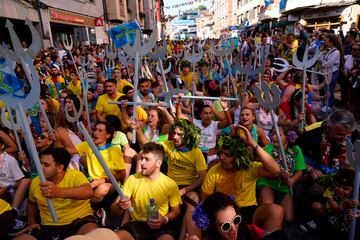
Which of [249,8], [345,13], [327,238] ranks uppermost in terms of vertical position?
[249,8]

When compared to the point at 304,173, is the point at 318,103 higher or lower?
higher

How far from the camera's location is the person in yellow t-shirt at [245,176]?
104 inches

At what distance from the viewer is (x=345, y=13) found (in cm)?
1881

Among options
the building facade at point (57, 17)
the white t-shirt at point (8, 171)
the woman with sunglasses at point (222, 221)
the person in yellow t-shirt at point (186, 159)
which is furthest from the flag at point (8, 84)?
the building facade at point (57, 17)

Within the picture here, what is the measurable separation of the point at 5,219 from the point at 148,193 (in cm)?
134

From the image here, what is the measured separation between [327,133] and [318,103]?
253 cm

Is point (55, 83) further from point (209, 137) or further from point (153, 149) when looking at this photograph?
point (153, 149)

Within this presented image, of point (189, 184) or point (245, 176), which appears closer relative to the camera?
point (245, 176)

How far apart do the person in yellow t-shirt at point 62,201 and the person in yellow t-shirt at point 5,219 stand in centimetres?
16

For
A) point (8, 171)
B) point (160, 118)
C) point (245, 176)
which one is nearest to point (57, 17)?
point (160, 118)

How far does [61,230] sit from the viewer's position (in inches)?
104

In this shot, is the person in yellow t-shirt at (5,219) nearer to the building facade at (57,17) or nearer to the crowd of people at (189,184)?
the crowd of people at (189,184)

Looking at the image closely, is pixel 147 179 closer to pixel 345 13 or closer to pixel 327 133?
pixel 327 133

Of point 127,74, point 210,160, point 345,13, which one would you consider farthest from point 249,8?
point 210,160
